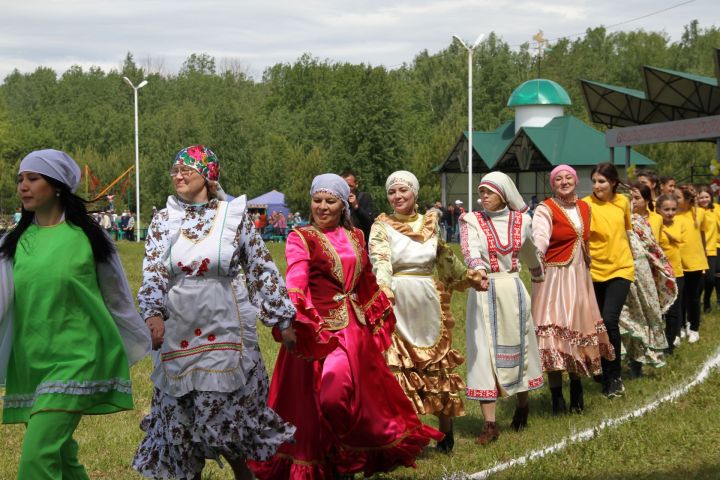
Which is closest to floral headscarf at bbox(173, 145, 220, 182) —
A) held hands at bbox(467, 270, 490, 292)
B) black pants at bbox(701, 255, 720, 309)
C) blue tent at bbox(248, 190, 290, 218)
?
held hands at bbox(467, 270, 490, 292)

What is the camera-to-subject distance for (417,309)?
787 cm

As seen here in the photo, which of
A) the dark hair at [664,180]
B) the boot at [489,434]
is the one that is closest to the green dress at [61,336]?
the boot at [489,434]

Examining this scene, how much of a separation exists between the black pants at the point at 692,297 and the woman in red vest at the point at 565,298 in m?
4.97

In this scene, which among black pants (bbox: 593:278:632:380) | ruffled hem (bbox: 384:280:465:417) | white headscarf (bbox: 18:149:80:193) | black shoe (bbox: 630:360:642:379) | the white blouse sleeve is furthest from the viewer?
black shoe (bbox: 630:360:642:379)

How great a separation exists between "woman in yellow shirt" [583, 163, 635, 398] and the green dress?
5575 millimetres

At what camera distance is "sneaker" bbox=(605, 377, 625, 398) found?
9.94 meters

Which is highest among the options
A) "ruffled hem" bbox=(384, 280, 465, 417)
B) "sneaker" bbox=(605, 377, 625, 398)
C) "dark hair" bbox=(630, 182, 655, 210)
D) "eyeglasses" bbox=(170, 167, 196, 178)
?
"eyeglasses" bbox=(170, 167, 196, 178)

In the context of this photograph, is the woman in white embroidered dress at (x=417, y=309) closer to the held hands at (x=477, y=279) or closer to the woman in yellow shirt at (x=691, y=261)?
the held hands at (x=477, y=279)

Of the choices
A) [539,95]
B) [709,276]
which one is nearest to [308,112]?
[539,95]

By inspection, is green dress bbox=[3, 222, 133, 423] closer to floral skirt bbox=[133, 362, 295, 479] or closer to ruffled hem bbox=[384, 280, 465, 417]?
floral skirt bbox=[133, 362, 295, 479]

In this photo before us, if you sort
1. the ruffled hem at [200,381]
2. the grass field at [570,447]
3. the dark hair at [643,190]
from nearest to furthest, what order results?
1. the ruffled hem at [200,381]
2. the grass field at [570,447]
3. the dark hair at [643,190]

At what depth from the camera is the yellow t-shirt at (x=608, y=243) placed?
32.1ft

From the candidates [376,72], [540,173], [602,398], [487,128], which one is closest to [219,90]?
[487,128]

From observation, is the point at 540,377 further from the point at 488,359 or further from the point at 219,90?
the point at 219,90
